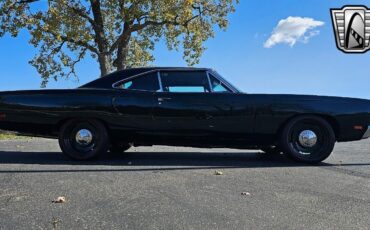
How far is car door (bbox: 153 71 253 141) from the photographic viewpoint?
6719mm

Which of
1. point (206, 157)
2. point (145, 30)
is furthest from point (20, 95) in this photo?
point (145, 30)

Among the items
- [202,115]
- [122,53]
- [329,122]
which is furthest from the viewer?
[122,53]

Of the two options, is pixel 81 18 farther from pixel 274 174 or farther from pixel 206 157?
pixel 274 174

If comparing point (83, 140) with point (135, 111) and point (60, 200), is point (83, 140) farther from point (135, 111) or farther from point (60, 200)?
point (60, 200)

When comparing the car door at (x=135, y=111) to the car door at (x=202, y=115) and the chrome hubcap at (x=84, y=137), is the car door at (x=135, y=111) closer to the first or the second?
the car door at (x=202, y=115)

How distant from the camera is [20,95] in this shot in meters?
6.75

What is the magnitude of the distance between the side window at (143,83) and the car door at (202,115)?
181 millimetres

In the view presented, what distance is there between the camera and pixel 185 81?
6.98 m

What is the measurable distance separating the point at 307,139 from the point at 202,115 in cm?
152

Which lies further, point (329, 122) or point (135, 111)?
point (329, 122)

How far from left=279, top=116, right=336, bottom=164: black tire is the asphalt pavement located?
0.19m

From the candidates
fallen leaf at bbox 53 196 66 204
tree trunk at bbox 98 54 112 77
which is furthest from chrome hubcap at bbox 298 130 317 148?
tree trunk at bbox 98 54 112 77

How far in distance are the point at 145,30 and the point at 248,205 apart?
23.4 meters
